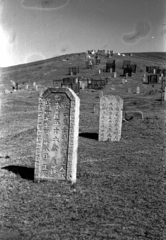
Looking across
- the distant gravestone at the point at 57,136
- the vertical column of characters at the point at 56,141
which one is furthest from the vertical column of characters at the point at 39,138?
the vertical column of characters at the point at 56,141

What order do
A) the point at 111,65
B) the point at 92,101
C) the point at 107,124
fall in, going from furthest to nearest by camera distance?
1. the point at 111,65
2. the point at 92,101
3. the point at 107,124

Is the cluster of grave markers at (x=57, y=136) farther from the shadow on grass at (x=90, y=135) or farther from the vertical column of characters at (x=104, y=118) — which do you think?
the shadow on grass at (x=90, y=135)

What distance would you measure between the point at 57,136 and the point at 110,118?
23.0 feet

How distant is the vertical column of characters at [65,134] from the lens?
27.4 ft

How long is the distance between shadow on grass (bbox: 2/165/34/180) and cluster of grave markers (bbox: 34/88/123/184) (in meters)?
0.45

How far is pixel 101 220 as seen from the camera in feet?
19.7

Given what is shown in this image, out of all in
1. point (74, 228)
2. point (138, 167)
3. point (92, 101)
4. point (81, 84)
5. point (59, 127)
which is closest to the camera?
point (74, 228)

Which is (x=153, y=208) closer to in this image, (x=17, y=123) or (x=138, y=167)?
(x=138, y=167)

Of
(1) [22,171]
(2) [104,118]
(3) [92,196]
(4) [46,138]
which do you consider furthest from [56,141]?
(2) [104,118]

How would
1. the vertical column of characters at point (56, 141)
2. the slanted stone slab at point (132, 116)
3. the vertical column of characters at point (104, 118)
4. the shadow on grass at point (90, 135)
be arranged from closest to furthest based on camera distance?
the vertical column of characters at point (56, 141) → the vertical column of characters at point (104, 118) → the shadow on grass at point (90, 135) → the slanted stone slab at point (132, 116)

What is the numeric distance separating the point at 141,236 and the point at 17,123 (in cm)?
1753

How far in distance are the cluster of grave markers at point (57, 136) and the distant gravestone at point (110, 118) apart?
6735mm

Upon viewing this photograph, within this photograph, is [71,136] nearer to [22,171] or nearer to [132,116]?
[22,171]

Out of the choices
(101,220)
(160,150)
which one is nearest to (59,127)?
(101,220)
